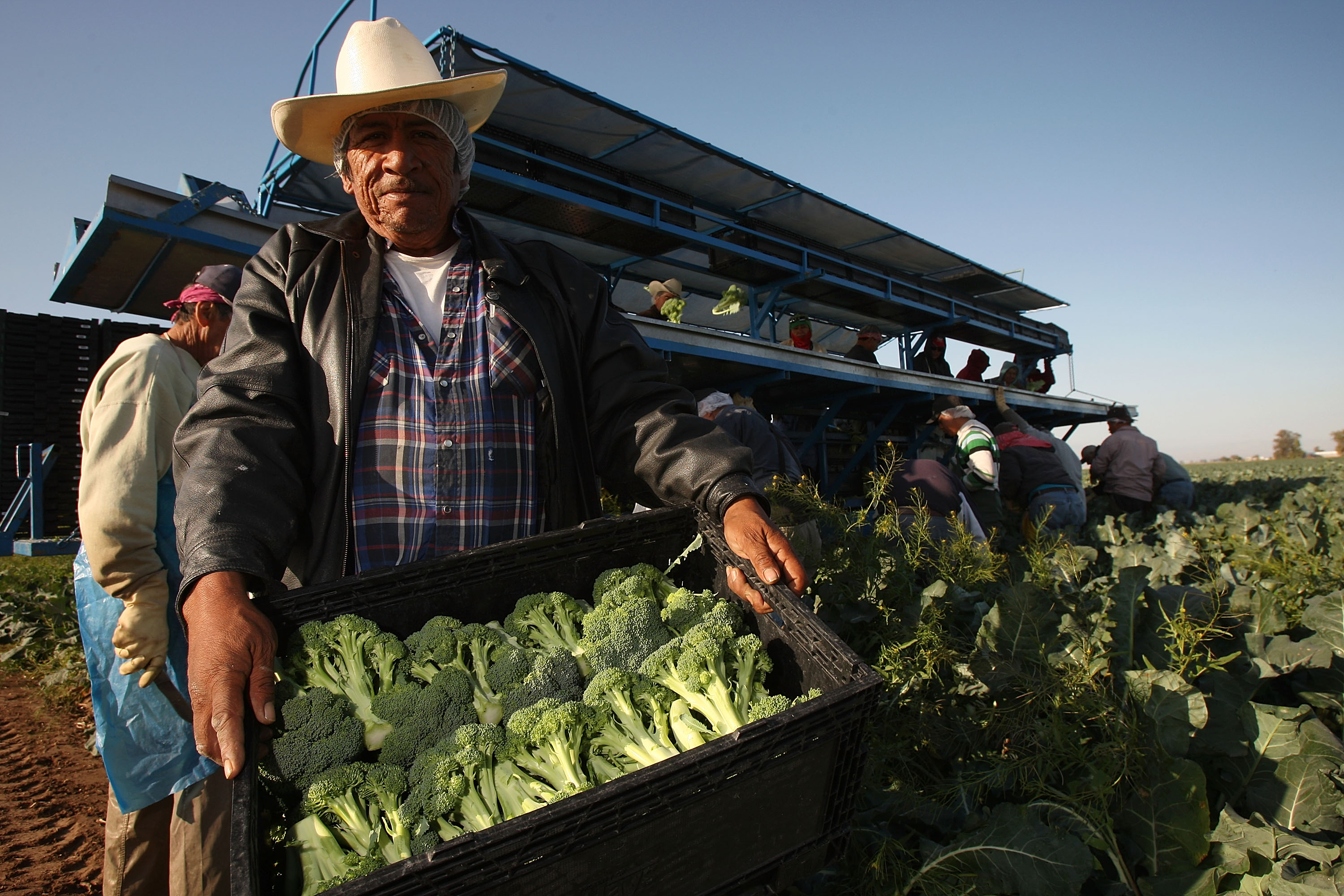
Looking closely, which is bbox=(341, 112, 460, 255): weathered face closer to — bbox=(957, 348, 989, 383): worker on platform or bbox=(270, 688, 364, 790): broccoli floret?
bbox=(270, 688, 364, 790): broccoli floret

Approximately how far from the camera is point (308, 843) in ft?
4.18

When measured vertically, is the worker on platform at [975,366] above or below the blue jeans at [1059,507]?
above

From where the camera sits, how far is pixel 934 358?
12273mm

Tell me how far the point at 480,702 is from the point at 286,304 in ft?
3.95

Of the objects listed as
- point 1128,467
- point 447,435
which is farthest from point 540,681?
point 1128,467

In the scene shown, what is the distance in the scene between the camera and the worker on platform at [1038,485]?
7121 millimetres

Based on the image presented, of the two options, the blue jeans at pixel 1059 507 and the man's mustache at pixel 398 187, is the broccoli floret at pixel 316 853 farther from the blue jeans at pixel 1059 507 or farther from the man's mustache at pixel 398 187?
the blue jeans at pixel 1059 507

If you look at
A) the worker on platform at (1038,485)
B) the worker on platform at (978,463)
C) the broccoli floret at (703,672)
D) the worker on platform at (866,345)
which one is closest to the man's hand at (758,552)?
the broccoli floret at (703,672)

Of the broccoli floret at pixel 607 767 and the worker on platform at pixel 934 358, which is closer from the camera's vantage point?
the broccoli floret at pixel 607 767

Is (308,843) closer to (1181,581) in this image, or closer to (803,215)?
(1181,581)

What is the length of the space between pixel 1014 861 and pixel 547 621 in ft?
3.91

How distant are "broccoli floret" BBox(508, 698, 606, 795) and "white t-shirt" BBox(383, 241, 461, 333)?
1.14 metres

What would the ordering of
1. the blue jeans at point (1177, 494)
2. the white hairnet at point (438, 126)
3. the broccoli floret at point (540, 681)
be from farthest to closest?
the blue jeans at point (1177, 494) < the white hairnet at point (438, 126) < the broccoli floret at point (540, 681)

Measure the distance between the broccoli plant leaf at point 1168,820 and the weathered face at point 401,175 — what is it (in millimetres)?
2411
